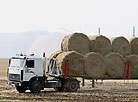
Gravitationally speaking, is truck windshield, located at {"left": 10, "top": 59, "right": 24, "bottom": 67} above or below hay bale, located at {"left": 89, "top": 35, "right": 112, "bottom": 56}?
below

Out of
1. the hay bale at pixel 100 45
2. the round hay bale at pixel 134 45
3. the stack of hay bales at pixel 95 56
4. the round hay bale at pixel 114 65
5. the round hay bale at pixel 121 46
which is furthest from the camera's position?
the round hay bale at pixel 134 45

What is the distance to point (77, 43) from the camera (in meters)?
28.4

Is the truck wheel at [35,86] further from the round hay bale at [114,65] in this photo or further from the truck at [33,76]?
the round hay bale at [114,65]

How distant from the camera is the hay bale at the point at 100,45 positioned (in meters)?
28.9

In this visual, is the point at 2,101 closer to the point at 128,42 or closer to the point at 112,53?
the point at 112,53

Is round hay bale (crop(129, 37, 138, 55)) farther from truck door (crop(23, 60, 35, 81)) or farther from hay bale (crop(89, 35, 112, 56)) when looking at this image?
truck door (crop(23, 60, 35, 81))

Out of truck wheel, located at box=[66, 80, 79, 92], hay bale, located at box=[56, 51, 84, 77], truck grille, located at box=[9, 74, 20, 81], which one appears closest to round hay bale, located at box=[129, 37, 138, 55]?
hay bale, located at box=[56, 51, 84, 77]

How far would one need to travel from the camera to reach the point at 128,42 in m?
30.3

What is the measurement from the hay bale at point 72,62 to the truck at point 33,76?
313 millimetres

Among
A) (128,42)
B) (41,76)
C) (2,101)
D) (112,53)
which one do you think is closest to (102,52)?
(112,53)

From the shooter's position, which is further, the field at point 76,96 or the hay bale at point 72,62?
the hay bale at point 72,62

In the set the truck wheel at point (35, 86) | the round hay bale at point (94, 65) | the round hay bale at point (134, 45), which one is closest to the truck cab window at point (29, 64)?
the truck wheel at point (35, 86)

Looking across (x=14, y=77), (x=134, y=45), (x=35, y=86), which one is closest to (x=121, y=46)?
(x=134, y=45)

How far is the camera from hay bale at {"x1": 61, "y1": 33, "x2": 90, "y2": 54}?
28078 millimetres
